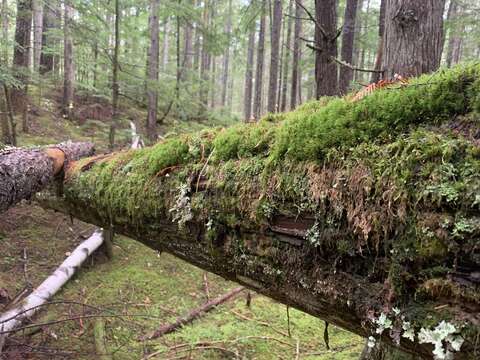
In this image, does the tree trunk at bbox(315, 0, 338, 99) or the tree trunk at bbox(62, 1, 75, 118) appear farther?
the tree trunk at bbox(62, 1, 75, 118)

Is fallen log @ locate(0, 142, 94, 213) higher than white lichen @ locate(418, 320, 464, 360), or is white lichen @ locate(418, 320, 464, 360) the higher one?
fallen log @ locate(0, 142, 94, 213)

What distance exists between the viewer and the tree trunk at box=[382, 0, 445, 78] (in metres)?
3.61

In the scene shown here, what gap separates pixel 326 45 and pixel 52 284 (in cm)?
565

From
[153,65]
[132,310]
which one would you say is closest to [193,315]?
[132,310]

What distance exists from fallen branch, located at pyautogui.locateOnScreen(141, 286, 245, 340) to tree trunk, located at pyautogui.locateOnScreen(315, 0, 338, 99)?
369 cm

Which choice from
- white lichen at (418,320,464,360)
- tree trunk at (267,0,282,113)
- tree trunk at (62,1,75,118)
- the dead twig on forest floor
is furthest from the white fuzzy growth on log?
tree trunk at (62,1,75,118)

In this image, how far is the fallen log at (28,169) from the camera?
135 inches

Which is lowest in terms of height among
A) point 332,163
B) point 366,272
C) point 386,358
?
point 386,358

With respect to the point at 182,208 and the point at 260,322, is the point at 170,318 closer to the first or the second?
the point at 260,322

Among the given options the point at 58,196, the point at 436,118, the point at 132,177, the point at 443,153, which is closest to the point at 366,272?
the point at 443,153

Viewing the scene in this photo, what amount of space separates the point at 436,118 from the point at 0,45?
10.1 m

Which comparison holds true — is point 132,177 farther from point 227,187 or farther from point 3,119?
point 3,119

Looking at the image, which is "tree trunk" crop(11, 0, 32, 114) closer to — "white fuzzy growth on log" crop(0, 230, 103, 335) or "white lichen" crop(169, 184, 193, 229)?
"white fuzzy growth on log" crop(0, 230, 103, 335)

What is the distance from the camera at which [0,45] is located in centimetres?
890
